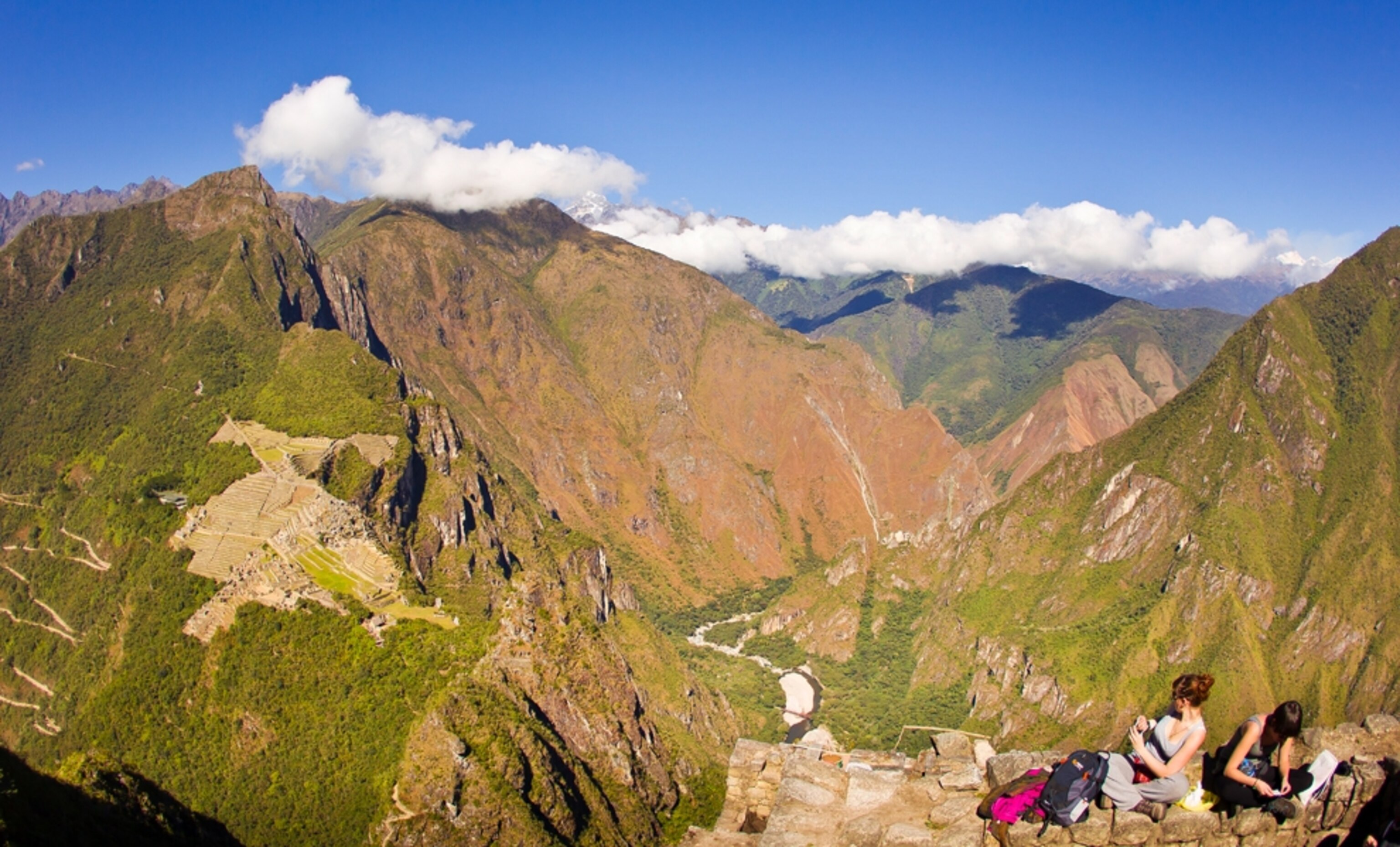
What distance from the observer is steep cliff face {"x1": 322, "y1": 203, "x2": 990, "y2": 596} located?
538ft

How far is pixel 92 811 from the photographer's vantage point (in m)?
29.7

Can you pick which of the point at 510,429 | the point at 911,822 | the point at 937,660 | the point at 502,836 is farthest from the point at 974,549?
the point at 911,822

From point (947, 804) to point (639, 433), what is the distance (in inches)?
6755

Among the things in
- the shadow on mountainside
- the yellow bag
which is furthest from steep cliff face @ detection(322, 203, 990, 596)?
the yellow bag

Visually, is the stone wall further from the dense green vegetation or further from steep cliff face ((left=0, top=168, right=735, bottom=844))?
the dense green vegetation

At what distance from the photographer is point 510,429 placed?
166125 mm

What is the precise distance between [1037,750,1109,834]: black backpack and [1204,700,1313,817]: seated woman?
5.58 ft

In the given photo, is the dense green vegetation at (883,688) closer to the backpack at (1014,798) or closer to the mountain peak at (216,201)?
the backpack at (1014,798)

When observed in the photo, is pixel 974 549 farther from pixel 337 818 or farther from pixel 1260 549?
pixel 337 818

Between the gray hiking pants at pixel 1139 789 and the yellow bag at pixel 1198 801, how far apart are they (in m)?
0.33

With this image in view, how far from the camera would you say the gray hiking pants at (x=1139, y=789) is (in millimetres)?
11562

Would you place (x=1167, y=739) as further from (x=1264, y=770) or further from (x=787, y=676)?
(x=787, y=676)

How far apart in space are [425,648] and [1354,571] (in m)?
112

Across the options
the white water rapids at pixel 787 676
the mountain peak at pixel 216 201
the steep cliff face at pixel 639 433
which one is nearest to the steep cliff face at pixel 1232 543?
the white water rapids at pixel 787 676
